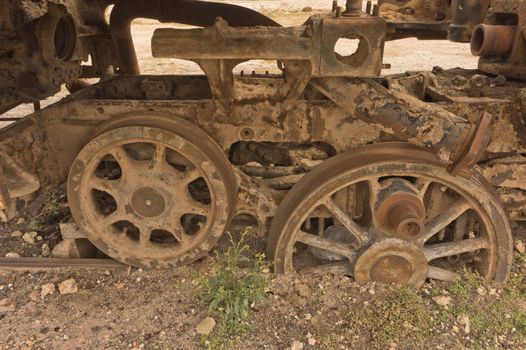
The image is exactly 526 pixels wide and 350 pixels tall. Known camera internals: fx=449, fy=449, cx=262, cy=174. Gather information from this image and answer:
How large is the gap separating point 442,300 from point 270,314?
1084 mm

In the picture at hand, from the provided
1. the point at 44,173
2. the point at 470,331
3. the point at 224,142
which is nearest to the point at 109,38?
the point at 44,173

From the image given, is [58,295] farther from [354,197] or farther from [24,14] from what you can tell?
[354,197]

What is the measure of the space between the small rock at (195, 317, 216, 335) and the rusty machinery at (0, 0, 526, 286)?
0.47m

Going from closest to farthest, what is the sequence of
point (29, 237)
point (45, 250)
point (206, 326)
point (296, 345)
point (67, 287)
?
point (296, 345)
point (206, 326)
point (67, 287)
point (45, 250)
point (29, 237)

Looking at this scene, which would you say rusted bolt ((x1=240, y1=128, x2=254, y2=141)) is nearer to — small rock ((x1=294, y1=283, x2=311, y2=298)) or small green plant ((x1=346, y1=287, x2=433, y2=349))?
small rock ((x1=294, y1=283, x2=311, y2=298))

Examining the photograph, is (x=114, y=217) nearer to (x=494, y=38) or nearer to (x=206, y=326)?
(x=206, y=326)

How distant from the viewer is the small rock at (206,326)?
2.63m

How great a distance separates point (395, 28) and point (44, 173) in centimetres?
261

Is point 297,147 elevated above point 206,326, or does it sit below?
above

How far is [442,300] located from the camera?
2814mm

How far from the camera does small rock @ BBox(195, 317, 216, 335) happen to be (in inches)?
104

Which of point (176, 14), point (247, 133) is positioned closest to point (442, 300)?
point (247, 133)

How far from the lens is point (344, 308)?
279cm

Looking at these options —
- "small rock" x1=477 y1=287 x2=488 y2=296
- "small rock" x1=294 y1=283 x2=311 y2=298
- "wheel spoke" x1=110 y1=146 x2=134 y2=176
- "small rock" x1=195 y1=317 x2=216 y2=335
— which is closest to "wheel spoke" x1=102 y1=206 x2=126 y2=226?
"wheel spoke" x1=110 y1=146 x2=134 y2=176
